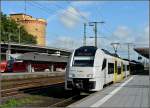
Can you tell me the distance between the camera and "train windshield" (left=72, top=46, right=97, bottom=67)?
2409 cm

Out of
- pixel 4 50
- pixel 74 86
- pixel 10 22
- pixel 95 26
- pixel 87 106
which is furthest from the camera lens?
pixel 10 22

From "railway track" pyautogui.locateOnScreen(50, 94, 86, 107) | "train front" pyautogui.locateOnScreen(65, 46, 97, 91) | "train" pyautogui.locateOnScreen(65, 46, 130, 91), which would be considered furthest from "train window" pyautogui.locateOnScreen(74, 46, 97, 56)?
"railway track" pyautogui.locateOnScreen(50, 94, 86, 107)

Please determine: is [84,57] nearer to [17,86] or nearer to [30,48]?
[17,86]

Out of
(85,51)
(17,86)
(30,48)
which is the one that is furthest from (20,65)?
(85,51)

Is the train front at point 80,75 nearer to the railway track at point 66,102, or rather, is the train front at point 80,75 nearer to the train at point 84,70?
the train at point 84,70

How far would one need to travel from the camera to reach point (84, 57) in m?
24.3

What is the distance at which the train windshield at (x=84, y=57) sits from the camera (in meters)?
24.1

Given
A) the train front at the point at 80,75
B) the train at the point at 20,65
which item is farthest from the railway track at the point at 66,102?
the train at the point at 20,65

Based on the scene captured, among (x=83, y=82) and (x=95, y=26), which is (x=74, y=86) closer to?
(x=83, y=82)

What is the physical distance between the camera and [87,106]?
639 inches

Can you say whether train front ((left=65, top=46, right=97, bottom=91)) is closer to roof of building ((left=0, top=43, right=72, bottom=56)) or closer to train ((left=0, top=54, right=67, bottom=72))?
train ((left=0, top=54, right=67, bottom=72))

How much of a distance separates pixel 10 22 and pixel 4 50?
867 inches

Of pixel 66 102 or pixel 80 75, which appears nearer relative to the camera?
pixel 66 102

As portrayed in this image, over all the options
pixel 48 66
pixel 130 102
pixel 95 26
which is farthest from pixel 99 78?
pixel 48 66
